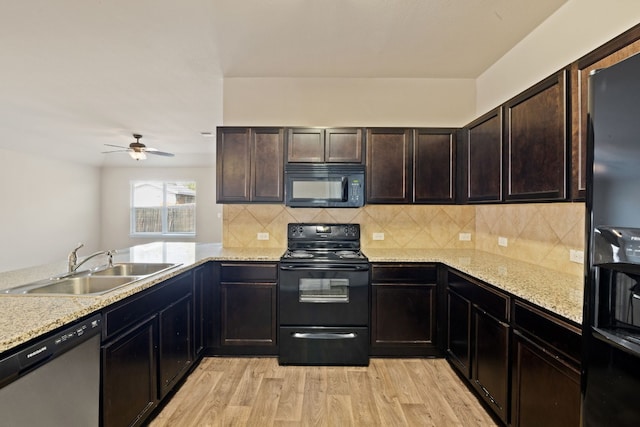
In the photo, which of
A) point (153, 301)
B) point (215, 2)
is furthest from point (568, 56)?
point (153, 301)

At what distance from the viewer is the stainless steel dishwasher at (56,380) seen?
104 cm

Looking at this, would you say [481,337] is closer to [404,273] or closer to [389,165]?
[404,273]

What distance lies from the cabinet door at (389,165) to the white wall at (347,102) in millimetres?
429

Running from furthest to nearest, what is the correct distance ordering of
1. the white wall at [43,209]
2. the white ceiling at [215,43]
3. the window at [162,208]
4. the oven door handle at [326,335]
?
the window at [162,208] → the white wall at [43,209] → the oven door handle at [326,335] → the white ceiling at [215,43]

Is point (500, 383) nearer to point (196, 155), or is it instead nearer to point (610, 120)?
point (610, 120)

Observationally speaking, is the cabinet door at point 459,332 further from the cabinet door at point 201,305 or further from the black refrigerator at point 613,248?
the cabinet door at point 201,305

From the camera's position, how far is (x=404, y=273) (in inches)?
105

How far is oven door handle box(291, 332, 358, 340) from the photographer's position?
260 centimetres

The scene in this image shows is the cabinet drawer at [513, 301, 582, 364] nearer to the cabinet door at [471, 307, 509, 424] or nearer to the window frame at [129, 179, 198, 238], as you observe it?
the cabinet door at [471, 307, 509, 424]

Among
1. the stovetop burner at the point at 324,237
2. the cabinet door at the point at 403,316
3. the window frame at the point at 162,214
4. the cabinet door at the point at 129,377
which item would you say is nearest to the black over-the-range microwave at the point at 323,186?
the stovetop burner at the point at 324,237

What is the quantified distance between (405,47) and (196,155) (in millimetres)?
6171

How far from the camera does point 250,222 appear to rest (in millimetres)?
3299

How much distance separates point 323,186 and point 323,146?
1.33ft

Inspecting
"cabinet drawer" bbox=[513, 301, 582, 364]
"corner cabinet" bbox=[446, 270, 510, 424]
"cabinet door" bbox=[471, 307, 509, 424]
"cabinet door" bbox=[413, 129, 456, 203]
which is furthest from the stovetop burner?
"cabinet drawer" bbox=[513, 301, 582, 364]
